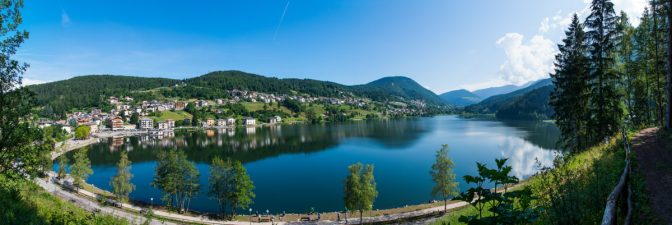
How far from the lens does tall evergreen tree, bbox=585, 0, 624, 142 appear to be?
21.3m

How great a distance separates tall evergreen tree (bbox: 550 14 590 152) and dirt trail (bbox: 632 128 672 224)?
800 cm

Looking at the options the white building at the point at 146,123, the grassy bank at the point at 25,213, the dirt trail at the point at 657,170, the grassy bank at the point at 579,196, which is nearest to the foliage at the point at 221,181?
the grassy bank at the point at 25,213

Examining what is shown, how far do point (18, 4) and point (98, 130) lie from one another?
6339 inches

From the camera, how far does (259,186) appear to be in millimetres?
48906

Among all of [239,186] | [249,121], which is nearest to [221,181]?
[239,186]

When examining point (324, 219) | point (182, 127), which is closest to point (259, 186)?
point (324, 219)

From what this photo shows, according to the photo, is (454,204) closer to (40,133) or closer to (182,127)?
(40,133)

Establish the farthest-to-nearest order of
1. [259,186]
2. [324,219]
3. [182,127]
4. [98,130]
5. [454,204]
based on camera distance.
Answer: [182,127]
[98,130]
[259,186]
[454,204]
[324,219]

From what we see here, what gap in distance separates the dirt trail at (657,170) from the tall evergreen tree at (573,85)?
8.00 metres

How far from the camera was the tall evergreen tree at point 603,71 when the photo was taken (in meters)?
21.3

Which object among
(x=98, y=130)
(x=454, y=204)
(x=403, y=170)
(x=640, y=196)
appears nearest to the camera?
(x=640, y=196)

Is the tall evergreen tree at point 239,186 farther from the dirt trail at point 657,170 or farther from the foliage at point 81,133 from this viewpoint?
the foliage at point 81,133

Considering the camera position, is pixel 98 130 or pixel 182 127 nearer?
pixel 98 130

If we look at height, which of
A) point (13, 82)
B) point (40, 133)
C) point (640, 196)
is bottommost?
point (640, 196)
